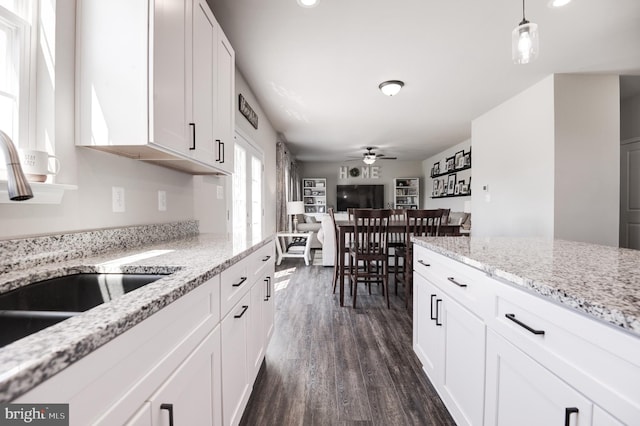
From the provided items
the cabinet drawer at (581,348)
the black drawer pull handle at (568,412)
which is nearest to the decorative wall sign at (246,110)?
the cabinet drawer at (581,348)

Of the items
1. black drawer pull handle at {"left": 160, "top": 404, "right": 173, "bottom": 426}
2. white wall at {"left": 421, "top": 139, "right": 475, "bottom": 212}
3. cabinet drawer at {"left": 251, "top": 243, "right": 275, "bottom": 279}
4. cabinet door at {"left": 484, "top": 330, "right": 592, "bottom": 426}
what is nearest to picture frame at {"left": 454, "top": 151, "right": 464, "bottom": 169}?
white wall at {"left": 421, "top": 139, "right": 475, "bottom": 212}

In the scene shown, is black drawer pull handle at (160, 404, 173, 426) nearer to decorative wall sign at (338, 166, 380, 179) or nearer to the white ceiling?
the white ceiling

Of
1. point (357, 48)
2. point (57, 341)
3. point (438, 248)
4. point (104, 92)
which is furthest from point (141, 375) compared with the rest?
point (357, 48)

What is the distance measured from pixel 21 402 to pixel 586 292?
1.11 m

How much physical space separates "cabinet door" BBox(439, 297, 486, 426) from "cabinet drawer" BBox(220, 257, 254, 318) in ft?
3.32

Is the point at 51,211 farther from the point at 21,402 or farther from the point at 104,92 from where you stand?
the point at 21,402

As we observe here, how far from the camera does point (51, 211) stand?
3.56ft

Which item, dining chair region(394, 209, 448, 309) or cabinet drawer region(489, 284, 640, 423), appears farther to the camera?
dining chair region(394, 209, 448, 309)

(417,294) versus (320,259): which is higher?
(417,294)

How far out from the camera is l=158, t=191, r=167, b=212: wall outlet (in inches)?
68.7

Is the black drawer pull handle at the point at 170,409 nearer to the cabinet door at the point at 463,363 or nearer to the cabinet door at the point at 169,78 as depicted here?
the cabinet door at the point at 169,78

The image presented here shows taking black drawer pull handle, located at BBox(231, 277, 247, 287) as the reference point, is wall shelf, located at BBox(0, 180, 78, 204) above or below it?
above

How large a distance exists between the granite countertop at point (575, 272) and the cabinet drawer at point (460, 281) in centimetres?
5

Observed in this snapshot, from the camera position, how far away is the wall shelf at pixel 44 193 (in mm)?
902
